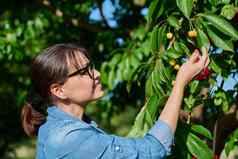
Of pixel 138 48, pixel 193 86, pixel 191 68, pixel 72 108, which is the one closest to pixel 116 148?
pixel 72 108

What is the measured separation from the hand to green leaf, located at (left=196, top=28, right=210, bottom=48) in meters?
0.10

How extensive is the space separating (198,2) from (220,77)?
351 mm

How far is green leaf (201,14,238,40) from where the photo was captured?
2619 millimetres

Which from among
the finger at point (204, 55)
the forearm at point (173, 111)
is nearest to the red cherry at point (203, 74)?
the finger at point (204, 55)

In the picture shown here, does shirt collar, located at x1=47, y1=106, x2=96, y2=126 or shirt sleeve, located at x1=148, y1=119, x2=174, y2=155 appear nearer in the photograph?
shirt sleeve, located at x1=148, y1=119, x2=174, y2=155

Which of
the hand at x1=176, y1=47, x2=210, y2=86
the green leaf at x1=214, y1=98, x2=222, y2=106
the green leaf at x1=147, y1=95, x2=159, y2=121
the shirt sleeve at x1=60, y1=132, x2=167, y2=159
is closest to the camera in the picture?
the shirt sleeve at x1=60, y1=132, x2=167, y2=159

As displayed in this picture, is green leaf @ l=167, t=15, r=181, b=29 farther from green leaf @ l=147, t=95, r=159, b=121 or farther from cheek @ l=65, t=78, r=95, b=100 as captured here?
cheek @ l=65, t=78, r=95, b=100

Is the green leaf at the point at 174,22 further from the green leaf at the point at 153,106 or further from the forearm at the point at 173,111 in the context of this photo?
the forearm at the point at 173,111

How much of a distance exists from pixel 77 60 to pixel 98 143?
1.02 ft

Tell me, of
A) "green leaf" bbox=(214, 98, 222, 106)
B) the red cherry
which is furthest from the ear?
"green leaf" bbox=(214, 98, 222, 106)

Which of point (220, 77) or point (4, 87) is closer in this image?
point (220, 77)

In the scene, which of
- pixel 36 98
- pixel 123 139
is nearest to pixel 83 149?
pixel 123 139

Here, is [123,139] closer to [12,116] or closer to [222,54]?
[222,54]

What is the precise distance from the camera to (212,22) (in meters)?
2.66
